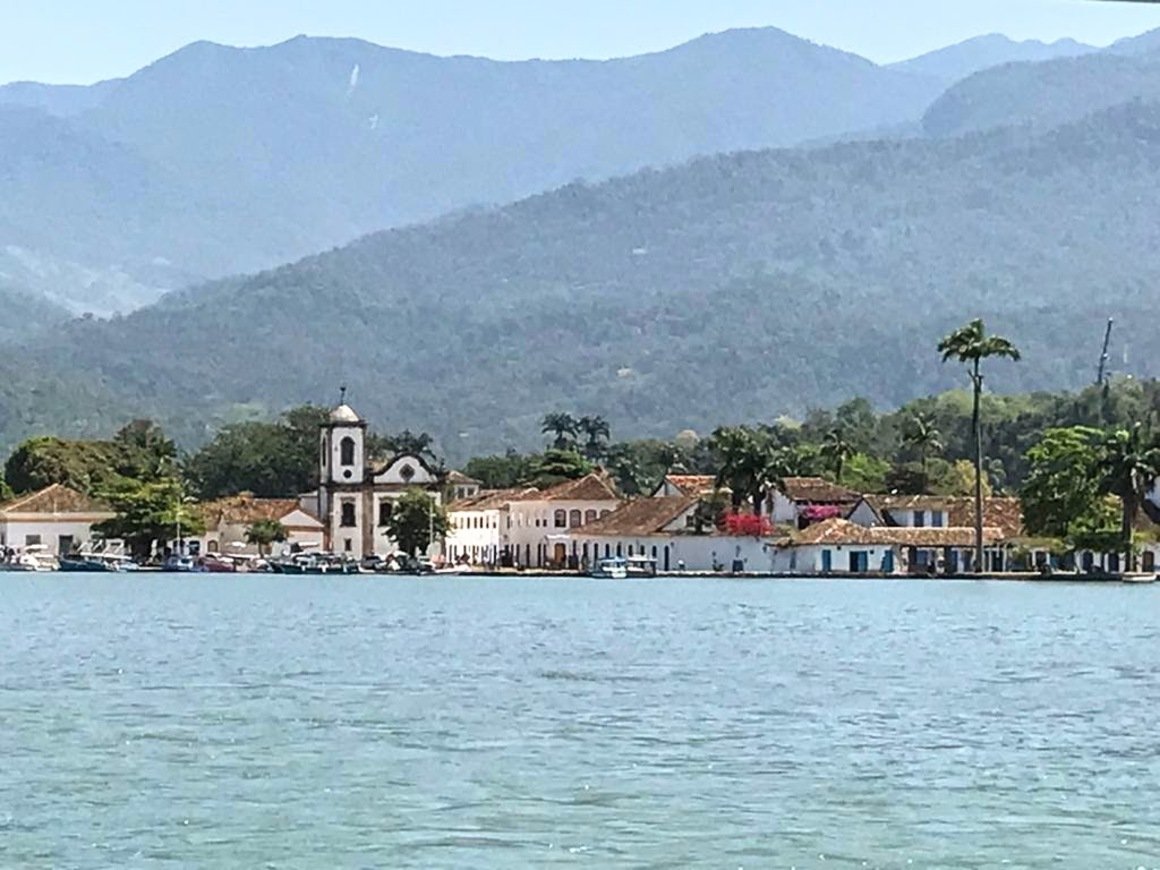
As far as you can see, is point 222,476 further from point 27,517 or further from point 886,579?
point 886,579

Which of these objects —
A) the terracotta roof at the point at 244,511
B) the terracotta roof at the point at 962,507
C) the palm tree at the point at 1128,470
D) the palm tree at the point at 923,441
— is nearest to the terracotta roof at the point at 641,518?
the terracotta roof at the point at 962,507

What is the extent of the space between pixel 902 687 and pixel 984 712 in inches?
164

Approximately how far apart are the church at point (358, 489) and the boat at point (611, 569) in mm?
19409

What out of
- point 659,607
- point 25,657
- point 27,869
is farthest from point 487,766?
point 659,607

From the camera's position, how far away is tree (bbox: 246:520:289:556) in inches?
5098

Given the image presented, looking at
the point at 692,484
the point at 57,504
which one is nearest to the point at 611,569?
the point at 692,484

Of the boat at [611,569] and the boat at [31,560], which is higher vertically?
the boat at [31,560]

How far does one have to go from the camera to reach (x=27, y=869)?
20344mm

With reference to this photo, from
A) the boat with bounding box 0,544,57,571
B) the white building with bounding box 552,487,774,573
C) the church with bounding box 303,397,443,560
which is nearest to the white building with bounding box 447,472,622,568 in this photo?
the church with bounding box 303,397,443,560

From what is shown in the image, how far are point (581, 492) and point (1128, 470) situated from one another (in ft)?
123

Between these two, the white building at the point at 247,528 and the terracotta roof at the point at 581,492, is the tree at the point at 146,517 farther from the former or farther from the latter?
the terracotta roof at the point at 581,492

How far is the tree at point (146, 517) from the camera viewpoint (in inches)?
4899

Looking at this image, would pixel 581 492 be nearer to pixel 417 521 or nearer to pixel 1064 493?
pixel 417 521

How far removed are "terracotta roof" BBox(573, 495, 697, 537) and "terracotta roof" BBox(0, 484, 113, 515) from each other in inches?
1051
